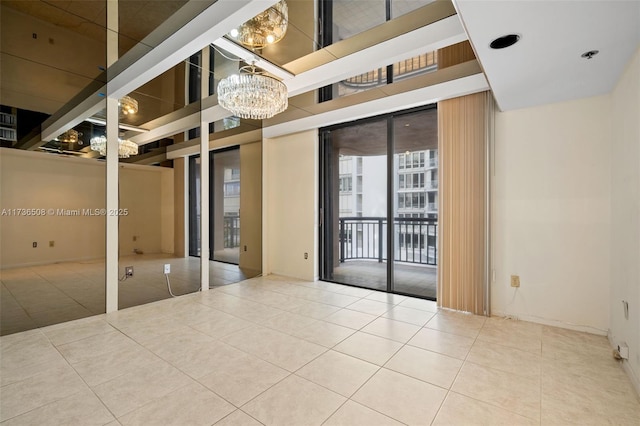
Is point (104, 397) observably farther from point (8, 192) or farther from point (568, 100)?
point (568, 100)

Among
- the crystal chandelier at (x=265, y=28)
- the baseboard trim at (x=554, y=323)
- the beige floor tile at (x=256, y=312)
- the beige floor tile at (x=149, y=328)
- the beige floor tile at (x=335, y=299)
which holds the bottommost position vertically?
the beige floor tile at (x=335, y=299)

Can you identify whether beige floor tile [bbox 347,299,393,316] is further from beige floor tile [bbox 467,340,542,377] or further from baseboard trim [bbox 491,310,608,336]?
baseboard trim [bbox 491,310,608,336]

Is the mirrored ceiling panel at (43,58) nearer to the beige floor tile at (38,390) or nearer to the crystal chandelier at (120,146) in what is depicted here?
the crystal chandelier at (120,146)

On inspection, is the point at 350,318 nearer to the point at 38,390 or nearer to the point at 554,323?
the point at 554,323

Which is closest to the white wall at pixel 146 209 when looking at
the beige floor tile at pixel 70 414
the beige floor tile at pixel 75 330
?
the beige floor tile at pixel 75 330

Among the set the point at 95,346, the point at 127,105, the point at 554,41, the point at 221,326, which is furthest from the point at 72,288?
the point at 554,41

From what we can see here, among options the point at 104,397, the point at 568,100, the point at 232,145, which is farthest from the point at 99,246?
the point at 568,100

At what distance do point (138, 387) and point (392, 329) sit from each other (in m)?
2.28

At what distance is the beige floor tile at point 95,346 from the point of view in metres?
2.45

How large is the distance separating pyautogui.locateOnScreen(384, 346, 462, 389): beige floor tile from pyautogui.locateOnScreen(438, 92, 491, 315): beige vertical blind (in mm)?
1287

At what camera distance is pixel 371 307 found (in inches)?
144

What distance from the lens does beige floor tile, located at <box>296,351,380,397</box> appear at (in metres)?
2.02

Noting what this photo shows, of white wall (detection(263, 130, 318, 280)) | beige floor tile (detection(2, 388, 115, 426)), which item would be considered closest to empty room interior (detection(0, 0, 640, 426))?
beige floor tile (detection(2, 388, 115, 426))

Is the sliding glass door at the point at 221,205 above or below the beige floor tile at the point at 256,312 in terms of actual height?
Result: above
